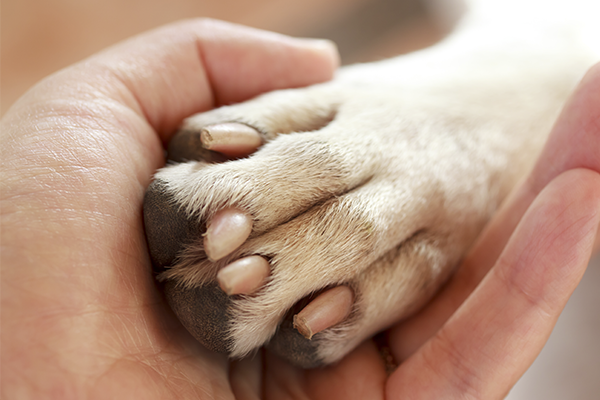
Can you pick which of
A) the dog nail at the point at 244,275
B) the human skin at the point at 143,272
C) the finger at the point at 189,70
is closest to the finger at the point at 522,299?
the human skin at the point at 143,272

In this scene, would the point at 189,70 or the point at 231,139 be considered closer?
the point at 231,139

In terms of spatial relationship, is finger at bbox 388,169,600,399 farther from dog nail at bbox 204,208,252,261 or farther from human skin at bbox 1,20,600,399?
dog nail at bbox 204,208,252,261

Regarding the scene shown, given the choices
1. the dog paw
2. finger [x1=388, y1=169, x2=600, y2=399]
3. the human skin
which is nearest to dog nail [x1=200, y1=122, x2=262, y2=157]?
A: the dog paw

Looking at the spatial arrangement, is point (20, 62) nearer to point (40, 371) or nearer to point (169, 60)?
point (169, 60)

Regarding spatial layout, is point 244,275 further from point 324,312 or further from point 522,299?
point 522,299

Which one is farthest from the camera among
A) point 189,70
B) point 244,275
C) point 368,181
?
A: point 189,70

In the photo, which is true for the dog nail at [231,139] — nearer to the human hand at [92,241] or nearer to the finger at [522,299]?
the human hand at [92,241]

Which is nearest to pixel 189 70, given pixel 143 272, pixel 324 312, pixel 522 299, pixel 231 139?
pixel 231 139
